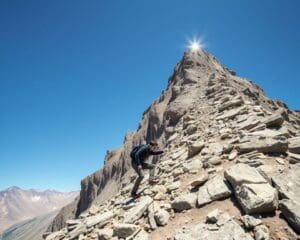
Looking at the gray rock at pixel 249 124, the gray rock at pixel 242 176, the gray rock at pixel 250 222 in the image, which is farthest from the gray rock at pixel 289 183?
the gray rock at pixel 249 124

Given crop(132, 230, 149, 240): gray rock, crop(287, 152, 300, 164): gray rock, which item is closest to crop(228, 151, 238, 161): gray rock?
crop(287, 152, 300, 164): gray rock

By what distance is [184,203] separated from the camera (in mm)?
6754

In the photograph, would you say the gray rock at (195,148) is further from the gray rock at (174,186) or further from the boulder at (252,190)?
the boulder at (252,190)

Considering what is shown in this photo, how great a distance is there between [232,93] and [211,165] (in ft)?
48.2

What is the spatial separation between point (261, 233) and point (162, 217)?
9.73 ft

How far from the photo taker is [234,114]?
47.4 ft

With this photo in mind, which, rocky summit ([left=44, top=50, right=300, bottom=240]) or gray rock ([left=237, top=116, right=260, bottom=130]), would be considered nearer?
rocky summit ([left=44, top=50, right=300, bottom=240])

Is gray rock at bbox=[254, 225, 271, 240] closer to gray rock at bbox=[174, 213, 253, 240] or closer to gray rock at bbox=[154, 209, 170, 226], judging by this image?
gray rock at bbox=[174, 213, 253, 240]

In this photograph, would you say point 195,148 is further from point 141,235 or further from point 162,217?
point 141,235

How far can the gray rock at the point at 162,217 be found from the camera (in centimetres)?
645

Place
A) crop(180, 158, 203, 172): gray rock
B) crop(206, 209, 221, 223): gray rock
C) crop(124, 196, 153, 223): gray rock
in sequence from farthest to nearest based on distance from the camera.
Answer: crop(180, 158, 203, 172): gray rock < crop(124, 196, 153, 223): gray rock < crop(206, 209, 221, 223): gray rock

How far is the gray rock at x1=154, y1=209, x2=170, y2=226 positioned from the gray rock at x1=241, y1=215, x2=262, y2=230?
2.40 m

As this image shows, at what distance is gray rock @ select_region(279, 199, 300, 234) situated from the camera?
4484 millimetres

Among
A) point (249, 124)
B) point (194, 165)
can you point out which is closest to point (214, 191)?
point (194, 165)
